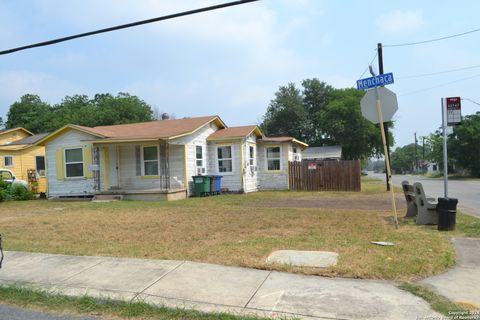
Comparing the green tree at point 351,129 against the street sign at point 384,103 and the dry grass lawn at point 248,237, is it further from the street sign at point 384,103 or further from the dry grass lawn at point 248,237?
the street sign at point 384,103

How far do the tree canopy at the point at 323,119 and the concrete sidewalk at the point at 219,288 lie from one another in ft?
136

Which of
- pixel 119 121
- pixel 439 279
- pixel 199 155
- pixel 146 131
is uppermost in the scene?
pixel 119 121

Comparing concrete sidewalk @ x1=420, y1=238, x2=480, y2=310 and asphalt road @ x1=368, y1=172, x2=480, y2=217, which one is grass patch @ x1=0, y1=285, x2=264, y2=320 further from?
asphalt road @ x1=368, y1=172, x2=480, y2=217

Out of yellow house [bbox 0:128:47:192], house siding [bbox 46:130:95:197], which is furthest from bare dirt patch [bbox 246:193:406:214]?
yellow house [bbox 0:128:47:192]

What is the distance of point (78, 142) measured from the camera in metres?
20.0

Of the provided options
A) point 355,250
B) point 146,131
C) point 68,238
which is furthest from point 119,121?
point 355,250

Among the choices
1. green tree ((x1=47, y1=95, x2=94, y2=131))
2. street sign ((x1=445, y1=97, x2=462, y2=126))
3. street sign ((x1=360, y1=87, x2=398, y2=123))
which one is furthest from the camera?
green tree ((x1=47, y1=95, x2=94, y2=131))

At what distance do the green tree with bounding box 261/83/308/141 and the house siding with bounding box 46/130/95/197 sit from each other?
39.4m

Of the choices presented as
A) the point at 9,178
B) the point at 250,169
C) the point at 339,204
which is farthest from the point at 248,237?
the point at 9,178

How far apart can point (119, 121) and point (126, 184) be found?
132 feet

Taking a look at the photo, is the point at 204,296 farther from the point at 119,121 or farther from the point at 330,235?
the point at 119,121

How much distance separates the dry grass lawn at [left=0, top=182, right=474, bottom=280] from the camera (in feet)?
19.8

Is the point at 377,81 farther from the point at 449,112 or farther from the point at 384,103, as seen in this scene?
the point at 449,112

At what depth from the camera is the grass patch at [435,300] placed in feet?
13.8
